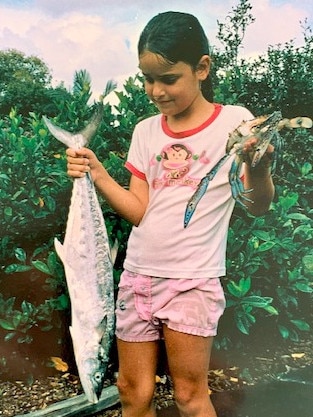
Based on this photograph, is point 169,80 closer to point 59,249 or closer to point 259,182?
point 259,182

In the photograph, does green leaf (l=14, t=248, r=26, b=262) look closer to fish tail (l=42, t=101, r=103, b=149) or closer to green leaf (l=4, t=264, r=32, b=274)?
green leaf (l=4, t=264, r=32, b=274)

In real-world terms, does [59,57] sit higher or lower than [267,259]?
higher

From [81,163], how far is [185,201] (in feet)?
1.10

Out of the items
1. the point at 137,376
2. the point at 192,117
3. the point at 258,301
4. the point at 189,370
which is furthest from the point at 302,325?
the point at 192,117

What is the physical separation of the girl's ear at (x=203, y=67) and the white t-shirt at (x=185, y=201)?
0.11 metres

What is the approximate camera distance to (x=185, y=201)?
2148 millimetres

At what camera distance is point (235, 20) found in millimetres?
2219

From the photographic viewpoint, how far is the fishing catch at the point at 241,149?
214 centimetres

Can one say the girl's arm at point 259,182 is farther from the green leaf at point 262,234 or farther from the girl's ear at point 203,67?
the girl's ear at point 203,67

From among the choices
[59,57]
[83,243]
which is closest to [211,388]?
[83,243]

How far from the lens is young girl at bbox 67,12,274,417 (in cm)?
214

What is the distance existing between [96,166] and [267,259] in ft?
2.17

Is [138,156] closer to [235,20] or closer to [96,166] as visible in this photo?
[96,166]

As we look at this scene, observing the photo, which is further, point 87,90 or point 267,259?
point 267,259
